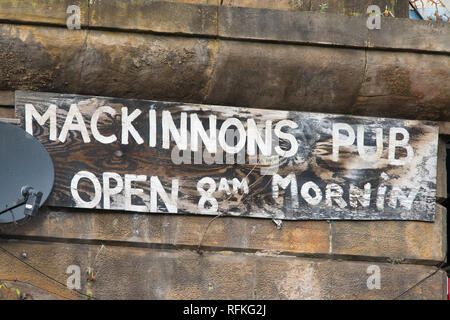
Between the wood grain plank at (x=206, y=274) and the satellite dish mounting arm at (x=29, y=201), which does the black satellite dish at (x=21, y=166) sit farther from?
the wood grain plank at (x=206, y=274)

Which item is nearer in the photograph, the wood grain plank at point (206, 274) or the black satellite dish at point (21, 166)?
the black satellite dish at point (21, 166)

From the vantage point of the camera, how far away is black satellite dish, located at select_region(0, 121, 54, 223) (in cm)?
650

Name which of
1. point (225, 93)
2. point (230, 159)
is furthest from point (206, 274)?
point (225, 93)

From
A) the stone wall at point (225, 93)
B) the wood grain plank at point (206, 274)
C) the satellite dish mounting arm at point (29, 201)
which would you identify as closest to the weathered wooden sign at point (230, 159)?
the stone wall at point (225, 93)

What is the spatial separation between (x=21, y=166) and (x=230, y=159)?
169 cm

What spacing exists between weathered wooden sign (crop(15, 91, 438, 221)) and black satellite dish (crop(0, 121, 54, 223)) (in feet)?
0.56

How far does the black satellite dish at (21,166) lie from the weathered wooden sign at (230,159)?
0.17 metres

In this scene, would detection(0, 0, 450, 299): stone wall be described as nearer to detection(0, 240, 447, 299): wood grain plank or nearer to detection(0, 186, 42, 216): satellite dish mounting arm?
detection(0, 240, 447, 299): wood grain plank

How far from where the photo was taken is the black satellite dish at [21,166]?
6500 millimetres

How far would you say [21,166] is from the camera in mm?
6535

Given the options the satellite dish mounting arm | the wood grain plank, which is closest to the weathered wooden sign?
the satellite dish mounting arm

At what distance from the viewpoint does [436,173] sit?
7.21 meters

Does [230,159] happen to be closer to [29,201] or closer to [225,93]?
[225,93]

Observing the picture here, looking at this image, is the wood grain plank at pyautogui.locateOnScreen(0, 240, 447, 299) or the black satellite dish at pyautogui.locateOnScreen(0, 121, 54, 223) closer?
the black satellite dish at pyautogui.locateOnScreen(0, 121, 54, 223)
